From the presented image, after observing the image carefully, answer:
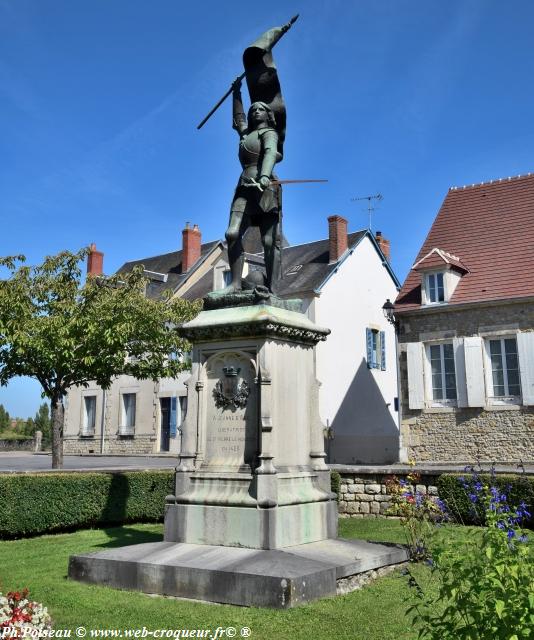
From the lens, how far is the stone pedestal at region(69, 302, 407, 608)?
5715mm

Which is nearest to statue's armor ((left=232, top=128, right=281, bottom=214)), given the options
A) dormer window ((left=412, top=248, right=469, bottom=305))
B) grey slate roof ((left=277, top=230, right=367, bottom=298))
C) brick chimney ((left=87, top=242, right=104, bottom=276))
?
dormer window ((left=412, top=248, right=469, bottom=305))

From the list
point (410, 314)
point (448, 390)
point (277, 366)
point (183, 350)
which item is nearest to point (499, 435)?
point (448, 390)

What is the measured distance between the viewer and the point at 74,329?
13.4 m

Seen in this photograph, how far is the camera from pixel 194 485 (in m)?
6.54

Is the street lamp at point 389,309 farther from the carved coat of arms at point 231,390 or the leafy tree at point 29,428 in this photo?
the leafy tree at point 29,428

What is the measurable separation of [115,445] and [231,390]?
24.4 m

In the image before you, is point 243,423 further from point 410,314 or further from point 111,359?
point 410,314

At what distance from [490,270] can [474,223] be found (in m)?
2.33

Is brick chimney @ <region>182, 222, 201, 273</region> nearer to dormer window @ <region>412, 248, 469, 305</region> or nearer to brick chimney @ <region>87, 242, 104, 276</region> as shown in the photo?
brick chimney @ <region>87, 242, 104, 276</region>

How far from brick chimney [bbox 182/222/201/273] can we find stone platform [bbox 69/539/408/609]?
25.3 meters

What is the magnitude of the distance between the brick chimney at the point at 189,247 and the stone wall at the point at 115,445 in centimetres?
823

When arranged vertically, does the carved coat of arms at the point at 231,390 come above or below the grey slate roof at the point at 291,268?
below

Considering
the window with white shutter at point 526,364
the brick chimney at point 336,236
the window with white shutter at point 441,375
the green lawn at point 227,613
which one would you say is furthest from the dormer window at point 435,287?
the green lawn at point 227,613

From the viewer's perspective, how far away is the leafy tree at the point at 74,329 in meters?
13.2
